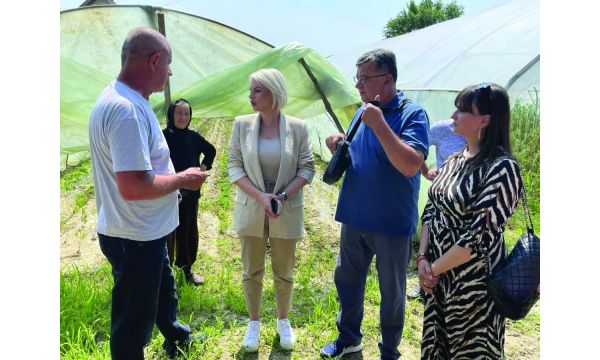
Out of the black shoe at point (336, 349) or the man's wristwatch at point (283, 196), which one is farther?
the black shoe at point (336, 349)

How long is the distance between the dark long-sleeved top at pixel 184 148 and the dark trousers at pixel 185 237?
0.13m

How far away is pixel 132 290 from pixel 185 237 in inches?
73.0

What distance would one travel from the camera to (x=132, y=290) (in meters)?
1.90

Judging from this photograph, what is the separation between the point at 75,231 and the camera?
5.14 meters

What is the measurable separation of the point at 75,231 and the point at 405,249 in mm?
4267

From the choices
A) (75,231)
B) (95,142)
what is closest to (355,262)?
(95,142)

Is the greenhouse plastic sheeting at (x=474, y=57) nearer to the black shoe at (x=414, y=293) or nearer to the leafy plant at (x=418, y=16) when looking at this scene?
the black shoe at (x=414, y=293)

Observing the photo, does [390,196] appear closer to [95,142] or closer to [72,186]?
[95,142]

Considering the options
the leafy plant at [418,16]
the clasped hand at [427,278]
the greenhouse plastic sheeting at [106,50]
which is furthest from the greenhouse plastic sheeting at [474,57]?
the leafy plant at [418,16]

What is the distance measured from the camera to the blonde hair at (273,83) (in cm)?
251

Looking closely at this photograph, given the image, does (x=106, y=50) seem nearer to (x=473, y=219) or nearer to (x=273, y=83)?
(x=273, y=83)

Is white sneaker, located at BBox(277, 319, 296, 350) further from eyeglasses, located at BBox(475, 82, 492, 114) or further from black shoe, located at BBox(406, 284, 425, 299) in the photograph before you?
eyeglasses, located at BBox(475, 82, 492, 114)

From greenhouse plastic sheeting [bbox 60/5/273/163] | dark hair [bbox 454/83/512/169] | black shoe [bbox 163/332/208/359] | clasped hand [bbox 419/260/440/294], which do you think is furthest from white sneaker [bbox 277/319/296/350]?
greenhouse plastic sheeting [bbox 60/5/273/163]

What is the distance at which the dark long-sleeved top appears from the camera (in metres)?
3.49
